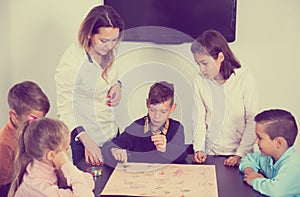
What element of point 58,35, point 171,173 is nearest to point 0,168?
point 171,173

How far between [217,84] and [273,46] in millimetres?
558

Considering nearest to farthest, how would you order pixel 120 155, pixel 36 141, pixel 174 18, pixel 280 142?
pixel 36 141, pixel 280 142, pixel 120 155, pixel 174 18

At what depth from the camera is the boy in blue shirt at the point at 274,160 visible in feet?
4.45

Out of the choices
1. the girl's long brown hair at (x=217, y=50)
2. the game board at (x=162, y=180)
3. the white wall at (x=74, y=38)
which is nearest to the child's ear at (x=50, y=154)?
the game board at (x=162, y=180)

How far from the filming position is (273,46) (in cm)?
236

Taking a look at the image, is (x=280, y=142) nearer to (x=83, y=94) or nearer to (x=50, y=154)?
(x=50, y=154)

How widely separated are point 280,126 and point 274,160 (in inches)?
4.3

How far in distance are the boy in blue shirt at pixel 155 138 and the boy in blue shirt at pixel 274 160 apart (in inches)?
10.5

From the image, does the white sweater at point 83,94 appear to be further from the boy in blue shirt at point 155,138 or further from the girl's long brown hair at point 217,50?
the girl's long brown hair at point 217,50

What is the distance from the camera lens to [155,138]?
1.62m

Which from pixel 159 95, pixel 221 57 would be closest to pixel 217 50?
pixel 221 57

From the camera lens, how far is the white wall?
2332mm

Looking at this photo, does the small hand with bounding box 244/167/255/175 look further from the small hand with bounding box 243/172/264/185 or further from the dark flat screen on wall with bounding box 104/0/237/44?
the dark flat screen on wall with bounding box 104/0/237/44

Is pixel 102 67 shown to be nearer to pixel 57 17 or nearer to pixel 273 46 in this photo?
pixel 57 17
